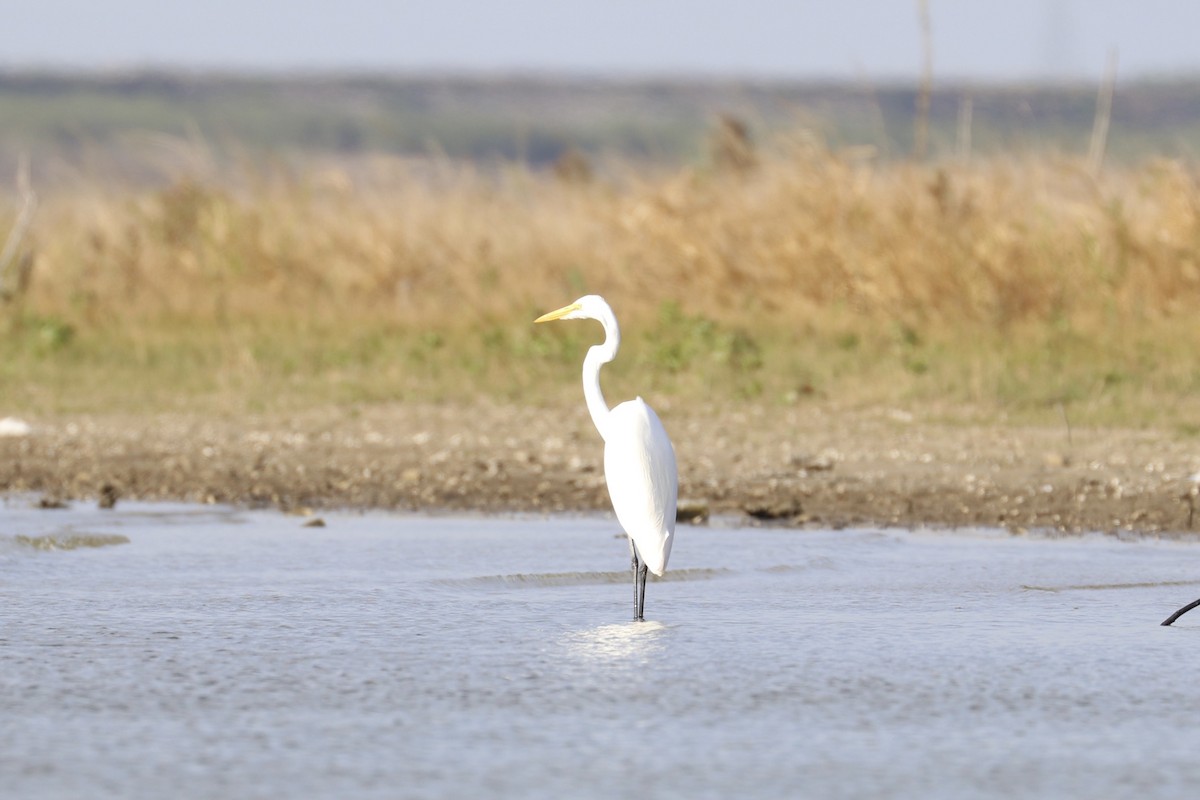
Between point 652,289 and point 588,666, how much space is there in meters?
8.02

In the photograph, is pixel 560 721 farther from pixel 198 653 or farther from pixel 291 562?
pixel 291 562

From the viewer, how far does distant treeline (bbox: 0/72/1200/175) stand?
177 feet

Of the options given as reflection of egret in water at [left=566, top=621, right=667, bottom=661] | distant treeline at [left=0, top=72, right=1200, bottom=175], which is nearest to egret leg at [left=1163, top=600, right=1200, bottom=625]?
reflection of egret in water at [left=566, top=621, right=667, bottom=661]

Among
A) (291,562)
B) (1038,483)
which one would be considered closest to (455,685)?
(291,562)

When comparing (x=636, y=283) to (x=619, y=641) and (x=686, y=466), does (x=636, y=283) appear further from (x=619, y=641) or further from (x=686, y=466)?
(x=619, y=641)

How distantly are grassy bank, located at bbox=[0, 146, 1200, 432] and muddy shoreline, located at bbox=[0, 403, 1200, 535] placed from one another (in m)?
0.53

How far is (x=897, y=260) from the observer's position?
39.2 ft

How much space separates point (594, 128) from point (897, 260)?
51.2 metres

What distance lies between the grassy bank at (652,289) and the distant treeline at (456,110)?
31662 millimetres

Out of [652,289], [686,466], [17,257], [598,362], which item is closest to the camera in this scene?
[598,362]

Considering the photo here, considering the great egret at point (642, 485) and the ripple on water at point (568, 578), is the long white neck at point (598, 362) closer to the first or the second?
the great egret at point (642, 485)

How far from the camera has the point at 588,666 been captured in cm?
517

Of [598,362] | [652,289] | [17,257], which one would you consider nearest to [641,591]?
[598,362]

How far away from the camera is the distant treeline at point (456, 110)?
5400 cm
